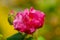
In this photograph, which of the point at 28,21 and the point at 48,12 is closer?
the point at 28,21

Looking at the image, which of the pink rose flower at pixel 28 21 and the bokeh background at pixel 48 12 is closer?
the pink rose flower at pixel 28 21

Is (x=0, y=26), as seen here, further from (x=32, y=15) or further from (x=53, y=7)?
(x=32, y=15)

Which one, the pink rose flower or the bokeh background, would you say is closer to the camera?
the pink rose flower

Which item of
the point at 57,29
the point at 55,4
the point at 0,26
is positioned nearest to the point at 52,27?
the point at 57,29

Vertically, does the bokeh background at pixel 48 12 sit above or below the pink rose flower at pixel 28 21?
above

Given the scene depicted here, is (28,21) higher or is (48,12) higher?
(48,12)

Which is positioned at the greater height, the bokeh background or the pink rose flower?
the bokeh background

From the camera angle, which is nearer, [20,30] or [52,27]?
[20,30]

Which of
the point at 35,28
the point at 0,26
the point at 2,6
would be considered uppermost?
the point at 2,6
